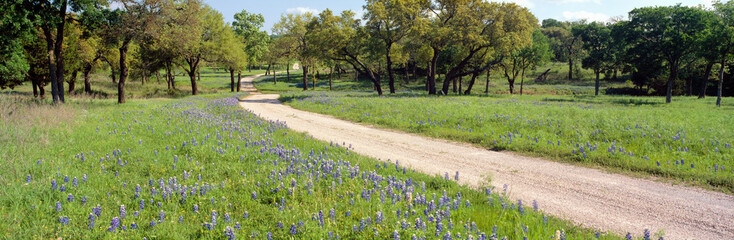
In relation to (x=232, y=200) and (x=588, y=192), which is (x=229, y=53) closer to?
(x=232, y=200)

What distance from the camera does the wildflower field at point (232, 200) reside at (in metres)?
4.18

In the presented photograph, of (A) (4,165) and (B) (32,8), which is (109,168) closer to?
(A) (4,165)

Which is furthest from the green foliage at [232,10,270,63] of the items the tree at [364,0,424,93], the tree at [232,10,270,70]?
the tree at [364,0,424,93]

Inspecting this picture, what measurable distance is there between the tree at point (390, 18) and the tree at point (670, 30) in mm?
22382

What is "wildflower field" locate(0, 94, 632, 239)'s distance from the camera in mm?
4176

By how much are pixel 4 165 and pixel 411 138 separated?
10.6 meters

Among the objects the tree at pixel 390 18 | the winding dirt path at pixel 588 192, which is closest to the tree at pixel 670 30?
the tree at pixel 390 18

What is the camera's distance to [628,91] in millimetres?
56688

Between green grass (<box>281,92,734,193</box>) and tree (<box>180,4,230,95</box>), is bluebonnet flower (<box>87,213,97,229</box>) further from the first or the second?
tree (<box>180,4,230,95</box>)

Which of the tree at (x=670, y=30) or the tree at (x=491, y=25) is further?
the tree at (x=491, y=25)

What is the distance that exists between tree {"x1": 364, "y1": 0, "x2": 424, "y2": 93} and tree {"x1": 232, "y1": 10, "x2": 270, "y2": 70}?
3207cm

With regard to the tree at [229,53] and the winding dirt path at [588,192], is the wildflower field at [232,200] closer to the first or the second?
the winding dirt path at [588,192]

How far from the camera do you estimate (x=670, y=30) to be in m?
30.2

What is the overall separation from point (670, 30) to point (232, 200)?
39347mm
